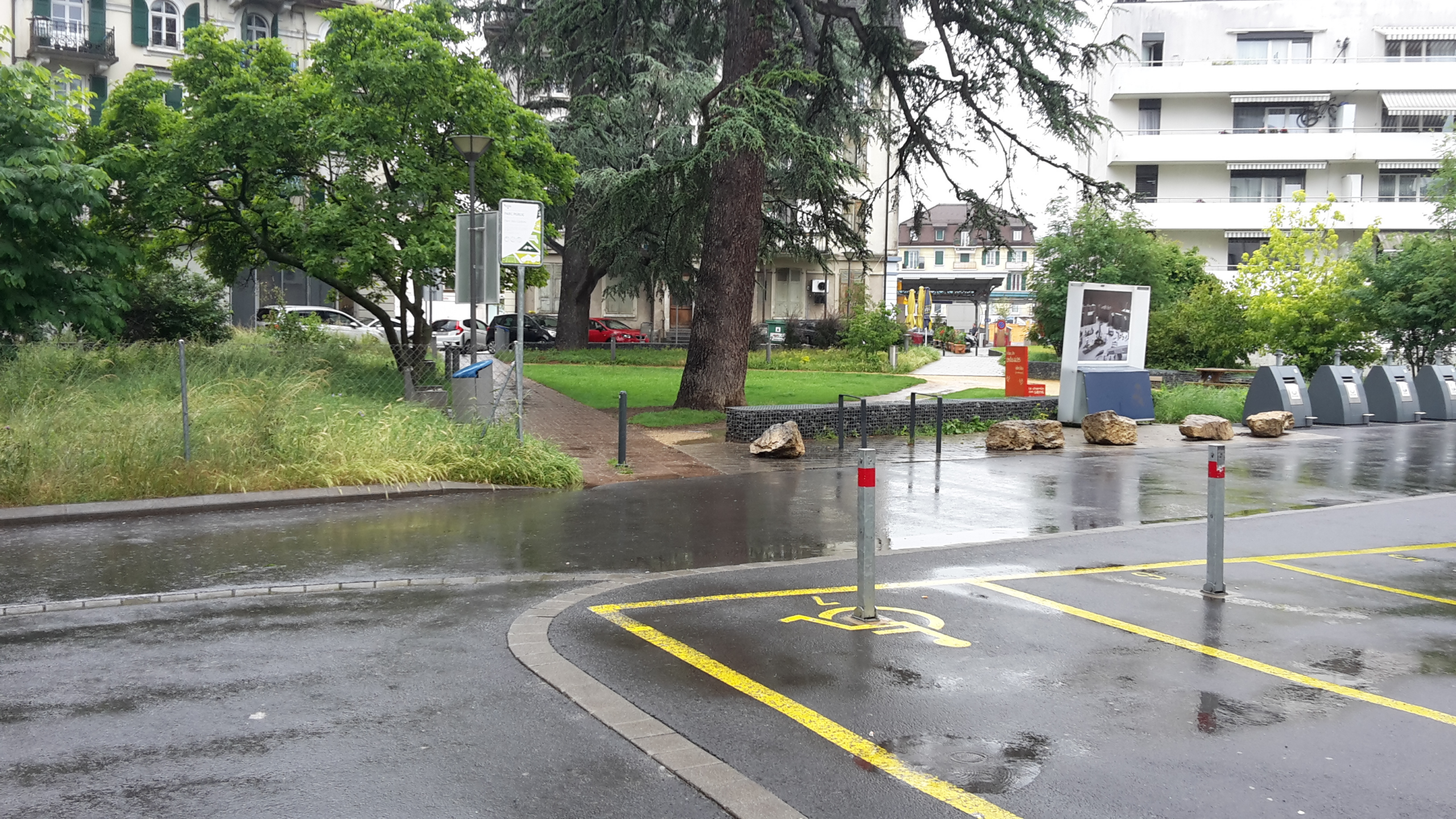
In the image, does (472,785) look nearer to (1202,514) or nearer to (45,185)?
(1202,514)

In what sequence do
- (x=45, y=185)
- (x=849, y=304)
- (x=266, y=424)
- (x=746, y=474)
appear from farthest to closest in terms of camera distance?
(x=849, y=304), (x=45, y=185), (x=746, y=474), (x=266, y=424)

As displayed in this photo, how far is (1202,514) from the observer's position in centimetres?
1174

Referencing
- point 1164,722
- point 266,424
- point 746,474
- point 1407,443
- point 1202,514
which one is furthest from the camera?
point 1407,443

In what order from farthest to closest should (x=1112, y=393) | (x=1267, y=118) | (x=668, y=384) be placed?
(x=1267, y=118), (x=668, y=384), (x=1112, y=393)

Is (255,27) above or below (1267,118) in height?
above

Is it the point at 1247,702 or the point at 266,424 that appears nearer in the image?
the point at 1247,702

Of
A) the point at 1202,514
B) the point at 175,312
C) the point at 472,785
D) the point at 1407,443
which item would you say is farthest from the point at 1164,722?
the point at 175,312

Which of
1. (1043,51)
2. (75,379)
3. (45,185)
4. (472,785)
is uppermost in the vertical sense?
(1043,51)

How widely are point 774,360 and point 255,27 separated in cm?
2550

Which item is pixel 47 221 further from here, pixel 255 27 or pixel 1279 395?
pixel 255 27

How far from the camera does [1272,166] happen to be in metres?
54.6

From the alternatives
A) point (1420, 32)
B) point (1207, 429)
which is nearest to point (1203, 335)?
point (1207, 429)

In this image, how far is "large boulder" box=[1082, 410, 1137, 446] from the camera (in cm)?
1823

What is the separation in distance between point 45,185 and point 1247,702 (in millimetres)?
16640
